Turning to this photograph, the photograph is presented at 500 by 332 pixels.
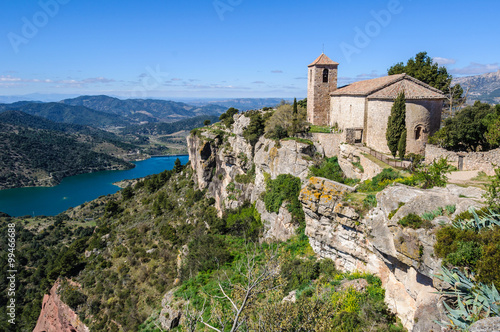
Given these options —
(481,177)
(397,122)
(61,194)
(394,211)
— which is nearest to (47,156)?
(61,194)

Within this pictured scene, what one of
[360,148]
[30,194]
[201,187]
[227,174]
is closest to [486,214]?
[360,148]

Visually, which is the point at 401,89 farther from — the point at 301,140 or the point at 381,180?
the point at 381,180

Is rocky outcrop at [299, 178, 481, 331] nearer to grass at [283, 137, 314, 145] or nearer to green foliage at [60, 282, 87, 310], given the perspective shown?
grass at [283, 137, 314, 145]

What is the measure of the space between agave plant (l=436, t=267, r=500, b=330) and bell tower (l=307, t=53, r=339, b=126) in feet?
89.5

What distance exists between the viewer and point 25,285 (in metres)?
50.1

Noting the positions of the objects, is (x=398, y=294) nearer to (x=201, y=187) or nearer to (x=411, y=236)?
(x=411, y=236)

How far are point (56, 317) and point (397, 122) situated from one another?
46871 mm

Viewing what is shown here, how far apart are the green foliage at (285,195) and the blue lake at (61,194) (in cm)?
10701

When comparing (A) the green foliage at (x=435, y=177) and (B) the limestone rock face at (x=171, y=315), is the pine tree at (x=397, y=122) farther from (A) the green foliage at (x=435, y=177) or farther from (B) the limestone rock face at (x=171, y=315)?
(B) the limestone rock face at (x=171, y=315)

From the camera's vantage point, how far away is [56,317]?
37.8m

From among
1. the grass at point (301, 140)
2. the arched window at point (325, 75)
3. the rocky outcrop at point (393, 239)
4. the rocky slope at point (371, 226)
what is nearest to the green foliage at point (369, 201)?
the rocky slope at point (371, 226)

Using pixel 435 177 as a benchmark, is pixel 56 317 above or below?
below

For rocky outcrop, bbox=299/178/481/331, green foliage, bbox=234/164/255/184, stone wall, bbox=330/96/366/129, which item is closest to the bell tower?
stone wall, bbox=330/96/366/129

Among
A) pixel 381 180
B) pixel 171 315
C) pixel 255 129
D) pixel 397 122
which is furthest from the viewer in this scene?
pixel 255 129
